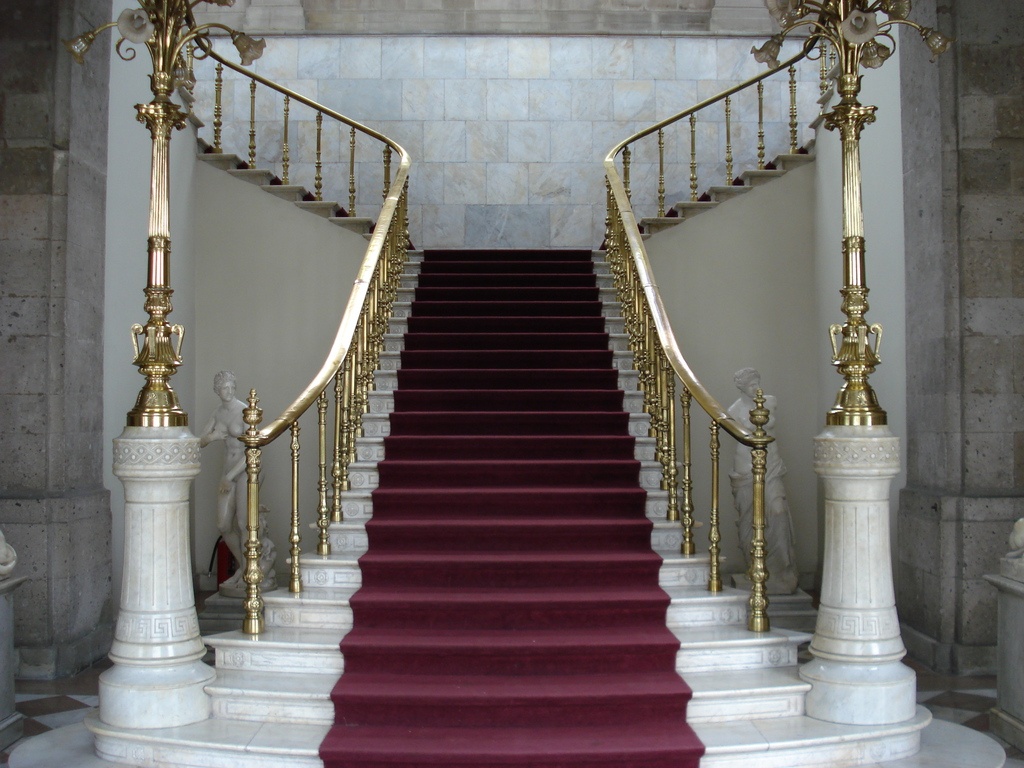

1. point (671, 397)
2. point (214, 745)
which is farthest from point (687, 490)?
point (214, 745)

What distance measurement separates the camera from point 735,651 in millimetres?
4188

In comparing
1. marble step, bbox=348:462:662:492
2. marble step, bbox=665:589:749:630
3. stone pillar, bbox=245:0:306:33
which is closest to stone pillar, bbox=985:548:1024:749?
marble step, bbox=665:589:749:630

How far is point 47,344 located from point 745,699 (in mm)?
3961

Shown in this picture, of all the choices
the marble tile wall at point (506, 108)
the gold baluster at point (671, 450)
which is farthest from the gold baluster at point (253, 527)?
the marble tile wall at point (506, 108)

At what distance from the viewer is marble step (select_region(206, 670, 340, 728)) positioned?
12.7 ft

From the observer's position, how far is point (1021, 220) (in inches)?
211

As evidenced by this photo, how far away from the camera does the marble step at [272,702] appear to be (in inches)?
152

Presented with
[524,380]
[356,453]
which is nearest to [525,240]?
[524,380]

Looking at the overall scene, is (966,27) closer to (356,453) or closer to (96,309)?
(356,453)

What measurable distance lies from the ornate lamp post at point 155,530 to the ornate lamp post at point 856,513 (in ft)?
8.27

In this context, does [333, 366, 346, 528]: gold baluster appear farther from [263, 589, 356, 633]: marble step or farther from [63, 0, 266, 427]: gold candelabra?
[63, 0, 266, 427]: gold candelabra

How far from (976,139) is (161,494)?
459 cm

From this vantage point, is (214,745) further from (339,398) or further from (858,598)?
(858,598)

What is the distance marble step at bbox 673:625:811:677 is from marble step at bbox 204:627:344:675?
1471 millimetres
